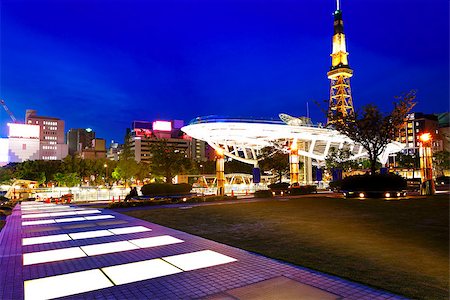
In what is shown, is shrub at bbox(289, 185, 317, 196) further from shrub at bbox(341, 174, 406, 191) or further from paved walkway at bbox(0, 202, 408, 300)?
paved walkway at bbox(0, 202, 408, 300)

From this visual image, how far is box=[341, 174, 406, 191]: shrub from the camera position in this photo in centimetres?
2702

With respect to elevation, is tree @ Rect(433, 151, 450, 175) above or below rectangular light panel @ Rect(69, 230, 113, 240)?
above

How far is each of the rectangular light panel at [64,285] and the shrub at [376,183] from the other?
2478cm

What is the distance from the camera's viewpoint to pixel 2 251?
10008 millimetres

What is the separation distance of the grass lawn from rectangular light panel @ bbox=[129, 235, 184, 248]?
3.85ft

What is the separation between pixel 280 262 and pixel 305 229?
4847 millimetres

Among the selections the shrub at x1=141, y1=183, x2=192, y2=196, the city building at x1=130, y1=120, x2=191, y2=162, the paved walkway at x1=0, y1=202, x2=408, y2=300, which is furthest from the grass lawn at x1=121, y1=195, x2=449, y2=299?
the city building at x1=130, y1=120, x2=191, y2=162

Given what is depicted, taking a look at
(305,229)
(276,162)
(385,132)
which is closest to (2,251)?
(305,229)

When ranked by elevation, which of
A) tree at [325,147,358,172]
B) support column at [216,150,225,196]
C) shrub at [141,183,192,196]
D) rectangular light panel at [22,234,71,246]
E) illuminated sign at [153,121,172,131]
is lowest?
rectangular light panel at [22,234,71,246]

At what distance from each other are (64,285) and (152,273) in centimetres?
172

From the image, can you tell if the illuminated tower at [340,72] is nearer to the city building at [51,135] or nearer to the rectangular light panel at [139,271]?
the rectangular light panel at [139,271]

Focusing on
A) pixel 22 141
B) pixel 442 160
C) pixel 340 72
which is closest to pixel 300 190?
pixel 340 72

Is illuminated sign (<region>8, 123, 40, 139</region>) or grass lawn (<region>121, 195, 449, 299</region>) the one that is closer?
grass lawn (<region>121, 195, 449, 299</region>)

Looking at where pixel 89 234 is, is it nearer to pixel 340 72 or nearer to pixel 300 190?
pixel 300 190
